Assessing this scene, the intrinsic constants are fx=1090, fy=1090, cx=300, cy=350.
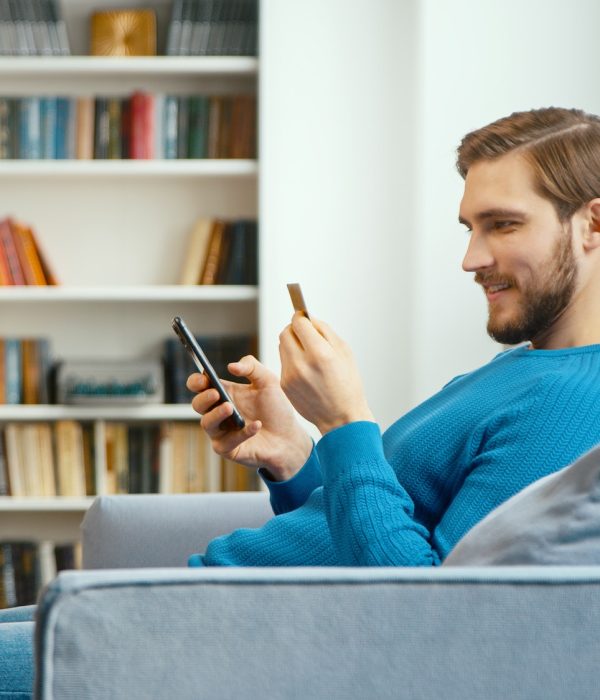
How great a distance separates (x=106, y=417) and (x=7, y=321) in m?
0.50

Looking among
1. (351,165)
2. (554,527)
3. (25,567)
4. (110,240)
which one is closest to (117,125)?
(110,240)

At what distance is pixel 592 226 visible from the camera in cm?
133

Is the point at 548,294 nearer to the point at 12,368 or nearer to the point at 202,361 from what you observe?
the point at 202,361

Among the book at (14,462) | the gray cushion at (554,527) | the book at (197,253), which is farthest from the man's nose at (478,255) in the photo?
the book at (14,462)

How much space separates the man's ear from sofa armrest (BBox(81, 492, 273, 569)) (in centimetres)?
71

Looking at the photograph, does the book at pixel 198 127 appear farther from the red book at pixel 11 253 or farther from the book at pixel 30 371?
the book at pixel 30 371

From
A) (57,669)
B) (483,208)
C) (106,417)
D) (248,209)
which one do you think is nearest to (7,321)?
(106,417)

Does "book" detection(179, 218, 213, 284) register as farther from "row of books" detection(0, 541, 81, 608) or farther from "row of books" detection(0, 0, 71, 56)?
"row of books" detection(0, 541, 81, 608)

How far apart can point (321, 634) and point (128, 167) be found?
279cm

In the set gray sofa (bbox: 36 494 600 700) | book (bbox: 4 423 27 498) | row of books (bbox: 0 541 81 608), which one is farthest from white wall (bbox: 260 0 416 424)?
gray sofa (bbox: 36 494 600 700)

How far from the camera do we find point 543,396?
1136 millimetres

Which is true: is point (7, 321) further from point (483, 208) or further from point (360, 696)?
point (360, 696)

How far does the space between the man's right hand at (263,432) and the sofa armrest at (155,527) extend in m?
0.25

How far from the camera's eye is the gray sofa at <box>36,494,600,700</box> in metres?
0.69
